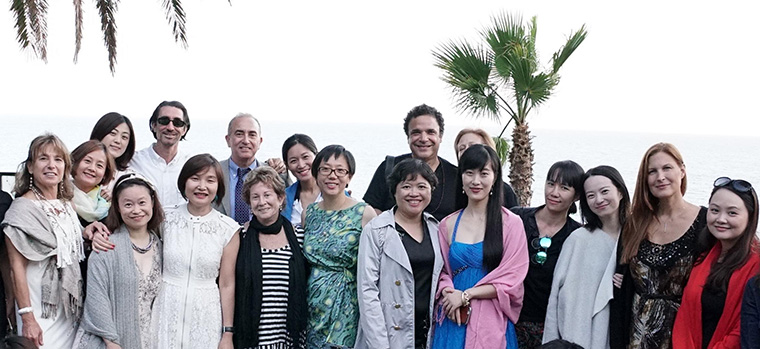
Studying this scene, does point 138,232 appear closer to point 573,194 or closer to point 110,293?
point 110,293

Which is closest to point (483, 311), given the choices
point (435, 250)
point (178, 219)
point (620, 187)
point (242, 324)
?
point (435, 250)

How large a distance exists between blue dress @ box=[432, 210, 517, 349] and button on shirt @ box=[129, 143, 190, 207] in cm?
247

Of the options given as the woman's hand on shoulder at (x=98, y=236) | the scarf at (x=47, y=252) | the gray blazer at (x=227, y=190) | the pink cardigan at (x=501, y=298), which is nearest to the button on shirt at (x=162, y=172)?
the gray blazer at (x=227, y=190)

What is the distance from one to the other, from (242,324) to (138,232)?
0.92 metres

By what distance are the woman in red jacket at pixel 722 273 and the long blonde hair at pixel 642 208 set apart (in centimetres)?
39

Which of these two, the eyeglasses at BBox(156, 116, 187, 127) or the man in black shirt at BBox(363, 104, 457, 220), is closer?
the man in black shirt at BBox(363, 104, 457, 220)

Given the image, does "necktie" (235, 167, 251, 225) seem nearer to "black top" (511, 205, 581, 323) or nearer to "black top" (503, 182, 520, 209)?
"black top" (503, 182, 520, 209)

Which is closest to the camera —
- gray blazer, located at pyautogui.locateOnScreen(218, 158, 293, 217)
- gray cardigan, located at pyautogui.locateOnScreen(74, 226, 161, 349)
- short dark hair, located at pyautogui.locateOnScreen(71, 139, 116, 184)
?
gray cardigan, located at pyautogui.locateOnScreen(74, 226, 161, 349)

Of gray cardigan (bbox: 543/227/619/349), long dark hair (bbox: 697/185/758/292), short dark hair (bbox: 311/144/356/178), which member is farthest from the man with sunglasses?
long dark hair (bbox: 697/185/758/292)

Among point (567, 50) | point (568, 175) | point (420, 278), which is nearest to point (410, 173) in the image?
point (420, 278)

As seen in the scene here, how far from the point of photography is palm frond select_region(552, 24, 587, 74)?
12.0 meters

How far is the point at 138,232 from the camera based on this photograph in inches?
181

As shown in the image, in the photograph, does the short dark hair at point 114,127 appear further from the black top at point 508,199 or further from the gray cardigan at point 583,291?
the gray cardigan at point 583,291

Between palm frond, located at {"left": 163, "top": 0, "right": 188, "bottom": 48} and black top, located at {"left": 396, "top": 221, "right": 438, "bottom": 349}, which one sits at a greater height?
palm frond, located at {"left": 163, "top": 0, "right": 188, "bottom": 48}
